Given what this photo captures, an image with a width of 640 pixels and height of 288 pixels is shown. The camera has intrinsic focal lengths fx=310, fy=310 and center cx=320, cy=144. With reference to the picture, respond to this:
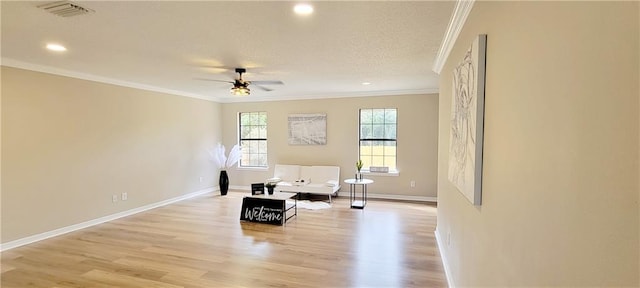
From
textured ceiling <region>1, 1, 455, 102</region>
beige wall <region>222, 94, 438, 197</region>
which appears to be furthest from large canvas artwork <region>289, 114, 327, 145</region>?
textured ceiling <region>1, 1, 455, 102</region>

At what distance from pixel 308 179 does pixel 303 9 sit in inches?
193

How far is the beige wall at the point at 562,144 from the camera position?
65 centimetres

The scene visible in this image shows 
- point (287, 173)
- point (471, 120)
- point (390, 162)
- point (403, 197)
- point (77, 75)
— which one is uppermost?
point (77, 75)

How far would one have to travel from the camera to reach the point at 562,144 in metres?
0.88

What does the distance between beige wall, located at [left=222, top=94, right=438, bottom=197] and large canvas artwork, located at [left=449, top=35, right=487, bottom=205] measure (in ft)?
13.2

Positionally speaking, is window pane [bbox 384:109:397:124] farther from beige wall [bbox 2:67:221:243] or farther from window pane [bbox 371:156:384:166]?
beige wall [bbox 2:67:221:243]

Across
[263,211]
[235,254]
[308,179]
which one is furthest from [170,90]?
[235,254]

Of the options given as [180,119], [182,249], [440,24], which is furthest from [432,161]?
[180,119]

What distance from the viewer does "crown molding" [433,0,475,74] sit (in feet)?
6.79

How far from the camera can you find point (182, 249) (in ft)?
12.0

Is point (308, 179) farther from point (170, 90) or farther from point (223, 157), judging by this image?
point (170, 90)

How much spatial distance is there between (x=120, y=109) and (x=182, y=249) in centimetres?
284

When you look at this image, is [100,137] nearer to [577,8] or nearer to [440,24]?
[440,24]

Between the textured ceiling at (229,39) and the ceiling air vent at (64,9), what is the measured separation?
2.5 inches
